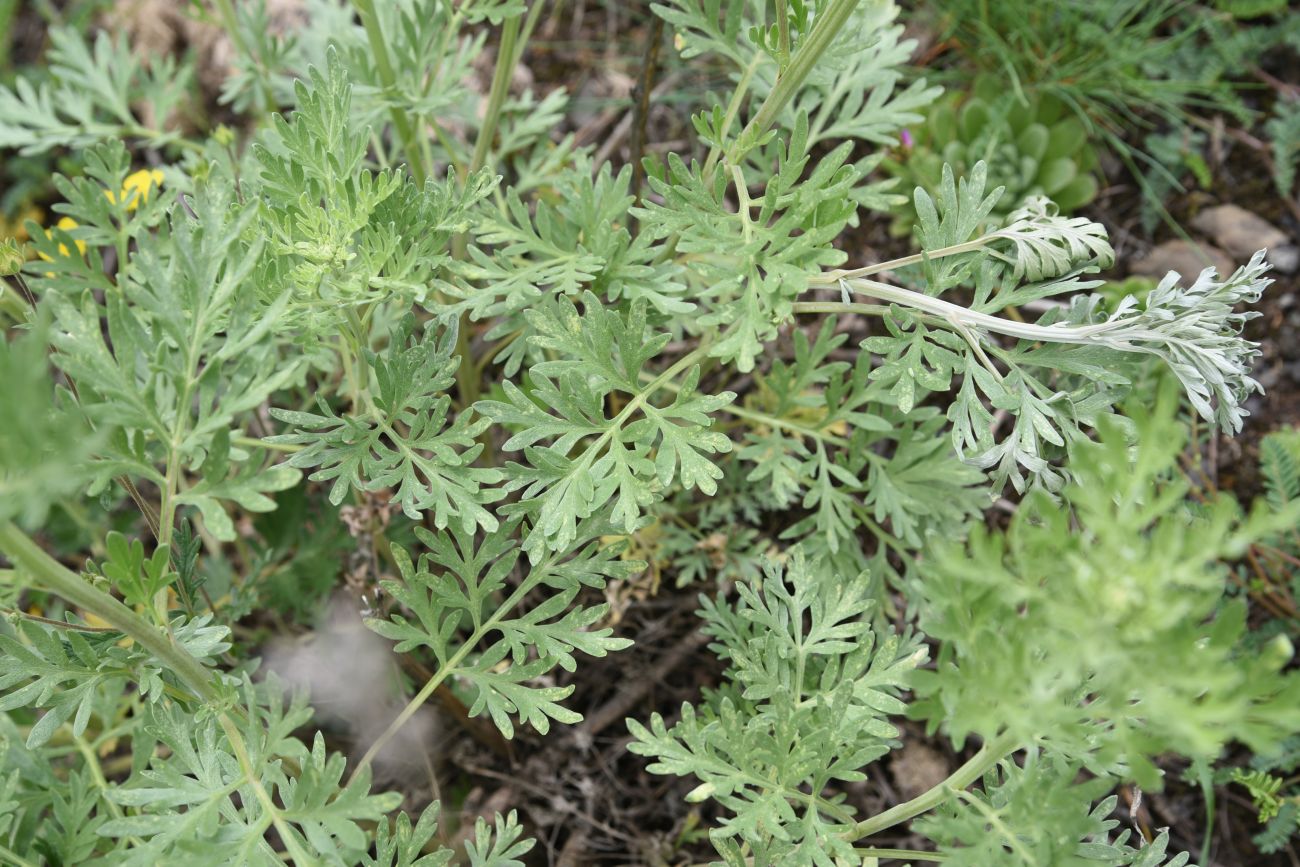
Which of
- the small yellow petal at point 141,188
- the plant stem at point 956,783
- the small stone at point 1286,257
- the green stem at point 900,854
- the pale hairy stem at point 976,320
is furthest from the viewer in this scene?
the small stone at point 1286,257

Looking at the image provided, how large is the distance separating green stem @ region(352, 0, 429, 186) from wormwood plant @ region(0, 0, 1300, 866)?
15 mm

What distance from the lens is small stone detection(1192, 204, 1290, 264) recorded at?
306 centimetres

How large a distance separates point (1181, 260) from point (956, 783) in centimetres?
212

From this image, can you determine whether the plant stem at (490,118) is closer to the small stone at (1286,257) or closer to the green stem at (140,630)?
the green stem at (140,630)

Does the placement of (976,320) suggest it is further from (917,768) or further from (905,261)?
(917,768)

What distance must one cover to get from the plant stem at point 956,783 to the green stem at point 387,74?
5.70 ft

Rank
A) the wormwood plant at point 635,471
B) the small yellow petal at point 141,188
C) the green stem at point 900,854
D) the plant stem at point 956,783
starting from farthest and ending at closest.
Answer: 1. the small yellow petal at point 141,188
2. the green stem at point 900,854
3. the plant stem at point 956,783
4. the wormwood plant at point 635,471

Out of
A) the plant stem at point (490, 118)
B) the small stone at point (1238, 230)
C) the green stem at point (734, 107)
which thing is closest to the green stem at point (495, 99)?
the plant stem at point (490, 118)

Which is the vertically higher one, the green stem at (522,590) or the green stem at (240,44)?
the green stem at (240,44)

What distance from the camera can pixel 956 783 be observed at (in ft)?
5.50

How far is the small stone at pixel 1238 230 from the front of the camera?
306cm

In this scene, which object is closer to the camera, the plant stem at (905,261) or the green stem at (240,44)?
the plant stem at (905,261)

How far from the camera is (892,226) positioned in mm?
3191

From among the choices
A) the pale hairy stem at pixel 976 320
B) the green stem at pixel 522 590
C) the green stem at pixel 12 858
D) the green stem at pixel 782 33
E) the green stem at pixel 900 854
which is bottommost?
the green stem at pixel 12 858
